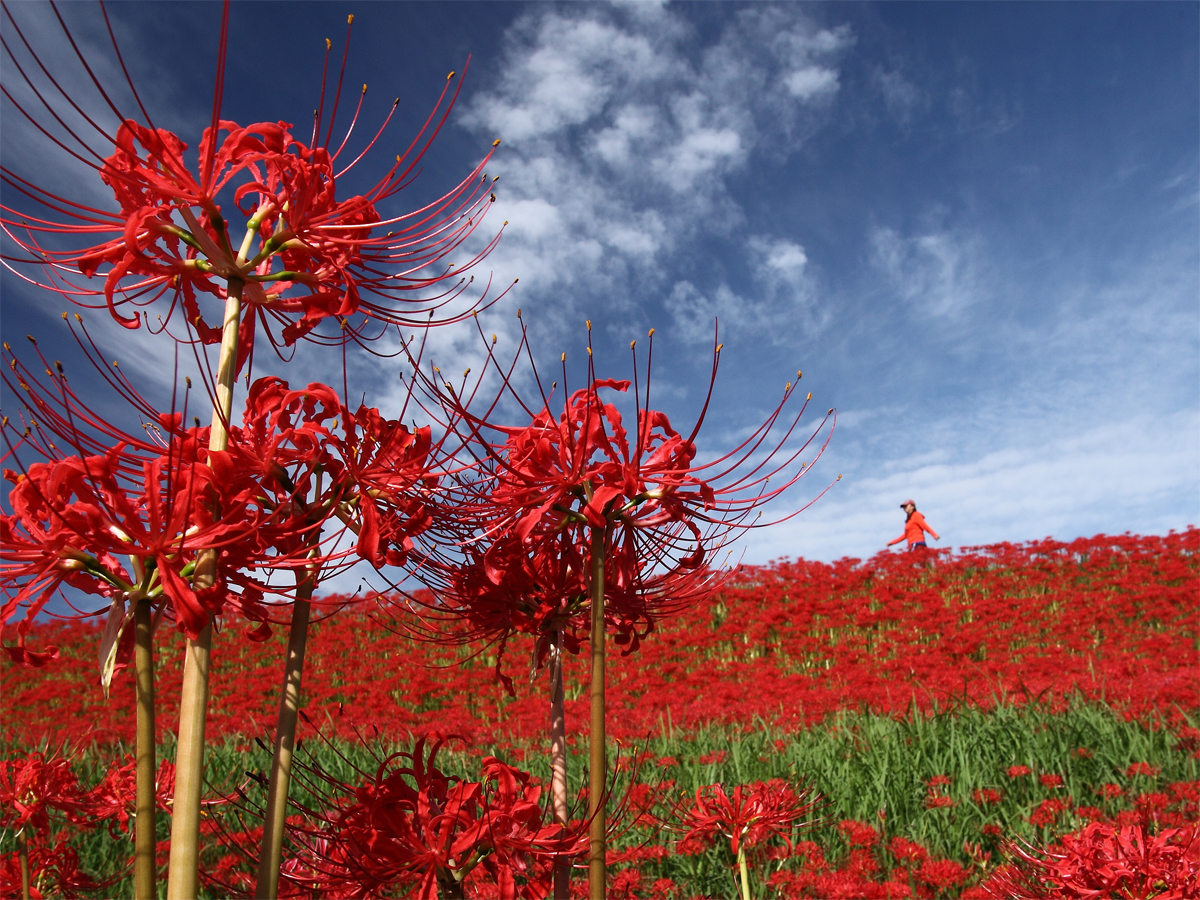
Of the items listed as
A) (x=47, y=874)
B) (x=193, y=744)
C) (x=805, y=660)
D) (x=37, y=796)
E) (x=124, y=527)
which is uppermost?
(x=124, y=527)

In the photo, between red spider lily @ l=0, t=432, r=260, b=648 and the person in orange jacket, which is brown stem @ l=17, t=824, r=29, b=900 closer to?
red spider lily @ l=0, t=432, r=260, b=648

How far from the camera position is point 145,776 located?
3.32ft

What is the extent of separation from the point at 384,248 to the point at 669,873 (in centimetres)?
365

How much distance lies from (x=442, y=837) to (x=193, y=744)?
1.67 feet

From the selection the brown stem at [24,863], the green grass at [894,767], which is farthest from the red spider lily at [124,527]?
the green grass at [894,767]

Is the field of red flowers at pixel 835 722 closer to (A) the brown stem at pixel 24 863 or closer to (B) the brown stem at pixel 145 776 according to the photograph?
(A) the brown stem at pixel 24 863

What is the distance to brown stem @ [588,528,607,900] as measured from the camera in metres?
1.15

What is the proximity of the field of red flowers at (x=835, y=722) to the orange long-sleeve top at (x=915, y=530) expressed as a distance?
2.78m

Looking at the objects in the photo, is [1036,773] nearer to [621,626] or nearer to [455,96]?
[621,626]

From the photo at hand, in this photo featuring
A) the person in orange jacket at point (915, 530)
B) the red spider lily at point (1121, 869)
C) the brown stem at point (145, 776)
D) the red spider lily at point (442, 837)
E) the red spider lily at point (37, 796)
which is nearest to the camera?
the brown stem at point (145, 776)

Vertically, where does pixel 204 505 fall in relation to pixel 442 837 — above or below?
above

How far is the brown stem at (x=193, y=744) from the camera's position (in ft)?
3.23

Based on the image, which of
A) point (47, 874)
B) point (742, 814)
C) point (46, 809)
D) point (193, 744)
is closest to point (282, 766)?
point (193, 744)

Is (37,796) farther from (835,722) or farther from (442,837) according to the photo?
(835,722)
